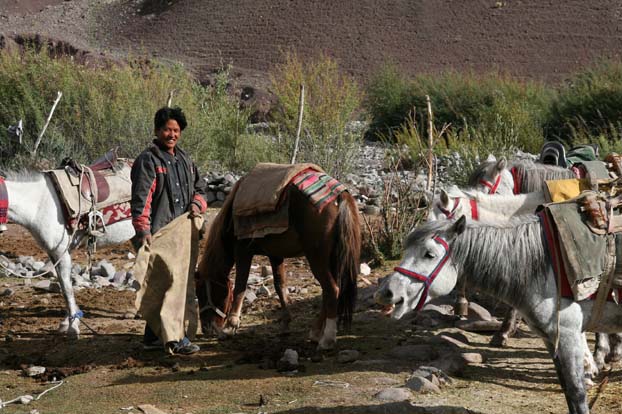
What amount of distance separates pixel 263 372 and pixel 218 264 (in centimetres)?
134

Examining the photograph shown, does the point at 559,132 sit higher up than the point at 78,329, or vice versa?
the point at 559,132

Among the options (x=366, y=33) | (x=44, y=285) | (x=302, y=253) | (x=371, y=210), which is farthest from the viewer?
(x=366, y=33)

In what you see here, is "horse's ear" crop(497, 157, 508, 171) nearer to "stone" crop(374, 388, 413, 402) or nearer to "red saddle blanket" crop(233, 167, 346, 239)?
"red saddle blanket" crop(233, 167, 346, 239)

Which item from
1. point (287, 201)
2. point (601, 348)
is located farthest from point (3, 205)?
point (601, 348)

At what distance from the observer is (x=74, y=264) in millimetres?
9727

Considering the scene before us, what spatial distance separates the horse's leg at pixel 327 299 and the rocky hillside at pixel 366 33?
96.6 ft

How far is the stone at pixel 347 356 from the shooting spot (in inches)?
222

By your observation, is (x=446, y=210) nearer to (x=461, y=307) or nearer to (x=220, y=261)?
(x=461, y=307)

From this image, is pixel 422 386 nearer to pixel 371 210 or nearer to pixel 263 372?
pixel 263 372

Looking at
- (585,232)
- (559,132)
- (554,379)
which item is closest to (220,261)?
(554,379)

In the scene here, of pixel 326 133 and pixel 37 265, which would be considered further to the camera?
pixel 326 133

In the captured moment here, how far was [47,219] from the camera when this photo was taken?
6.91 m

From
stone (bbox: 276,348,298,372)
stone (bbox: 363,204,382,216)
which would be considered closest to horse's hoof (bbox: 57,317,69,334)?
stone (bbox: 276,348,298,372)

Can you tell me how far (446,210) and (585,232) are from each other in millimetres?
1658
